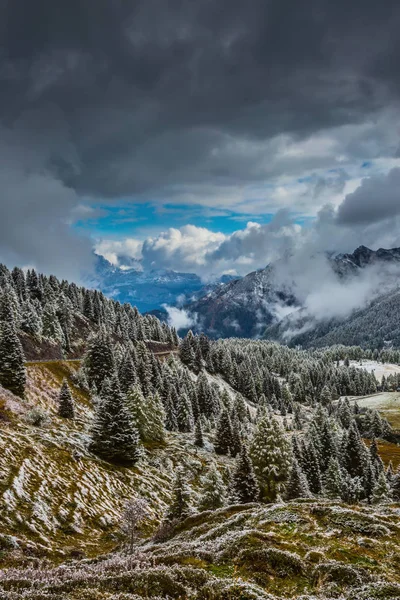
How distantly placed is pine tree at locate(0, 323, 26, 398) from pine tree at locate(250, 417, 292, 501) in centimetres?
3982

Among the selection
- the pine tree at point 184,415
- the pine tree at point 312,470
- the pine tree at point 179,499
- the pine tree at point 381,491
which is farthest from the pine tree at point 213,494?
the pine tree at point 184,415

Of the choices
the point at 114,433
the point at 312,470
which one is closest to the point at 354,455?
the point at 312,470

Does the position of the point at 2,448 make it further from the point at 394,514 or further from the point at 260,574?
the point at 394,514

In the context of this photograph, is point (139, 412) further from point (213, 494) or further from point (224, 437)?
point (213, 494)

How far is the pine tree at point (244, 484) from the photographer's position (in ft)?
144

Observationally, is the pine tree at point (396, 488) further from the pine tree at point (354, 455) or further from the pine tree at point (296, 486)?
the pine tree at point (296, 486)

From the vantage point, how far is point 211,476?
44.1 meters

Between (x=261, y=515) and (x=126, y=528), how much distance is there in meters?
10.9

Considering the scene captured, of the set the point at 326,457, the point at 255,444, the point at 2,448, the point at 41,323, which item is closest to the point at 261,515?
the point at 2,448

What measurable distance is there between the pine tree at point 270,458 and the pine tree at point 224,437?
85.5ft

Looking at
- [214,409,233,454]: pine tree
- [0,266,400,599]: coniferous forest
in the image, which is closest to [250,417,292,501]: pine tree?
[0,266,400,599]: coniferous forest

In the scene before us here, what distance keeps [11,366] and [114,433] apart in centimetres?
2201

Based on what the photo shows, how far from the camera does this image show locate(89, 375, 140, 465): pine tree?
179ft

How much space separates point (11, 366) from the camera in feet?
206
